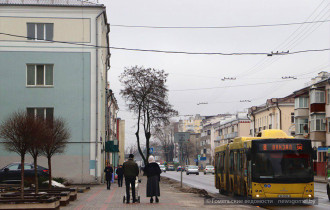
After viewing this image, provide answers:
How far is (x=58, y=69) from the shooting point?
3884cm

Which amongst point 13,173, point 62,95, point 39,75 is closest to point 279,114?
point 62,95

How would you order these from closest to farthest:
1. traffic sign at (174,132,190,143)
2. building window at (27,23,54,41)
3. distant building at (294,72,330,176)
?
traffic sign at (174,132,190,143)
building window at (27,23,54,41)
distant building at (294,72,330,176)

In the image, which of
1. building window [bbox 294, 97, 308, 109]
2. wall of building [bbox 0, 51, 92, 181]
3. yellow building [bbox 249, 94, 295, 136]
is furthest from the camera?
yellow building [bbox 249, 94, 295, 136]

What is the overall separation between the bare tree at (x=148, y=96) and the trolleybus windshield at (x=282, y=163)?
33306mm

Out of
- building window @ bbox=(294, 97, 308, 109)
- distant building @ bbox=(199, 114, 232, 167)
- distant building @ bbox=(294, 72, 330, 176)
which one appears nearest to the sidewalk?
distant building @ bbox=(294, 72, 330, 176)

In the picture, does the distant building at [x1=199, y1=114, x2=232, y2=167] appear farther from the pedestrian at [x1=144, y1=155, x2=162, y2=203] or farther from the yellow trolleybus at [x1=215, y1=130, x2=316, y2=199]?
the pedestrian at [x1=144, y1=155, x2=162, y2=203]

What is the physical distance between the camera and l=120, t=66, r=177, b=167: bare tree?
5416 cm

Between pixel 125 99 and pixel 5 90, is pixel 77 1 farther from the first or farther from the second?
pixel 125 99

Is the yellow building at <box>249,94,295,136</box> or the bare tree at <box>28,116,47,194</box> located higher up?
the yellow building at <box>249,94,295,136</box>

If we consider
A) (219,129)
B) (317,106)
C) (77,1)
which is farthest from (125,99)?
(219,129)

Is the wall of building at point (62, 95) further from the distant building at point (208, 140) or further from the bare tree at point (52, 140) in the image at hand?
the distant building at point (208, 140)

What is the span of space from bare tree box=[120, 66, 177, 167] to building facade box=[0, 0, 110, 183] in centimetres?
1554

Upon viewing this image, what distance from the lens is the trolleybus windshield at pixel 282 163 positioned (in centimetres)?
2022

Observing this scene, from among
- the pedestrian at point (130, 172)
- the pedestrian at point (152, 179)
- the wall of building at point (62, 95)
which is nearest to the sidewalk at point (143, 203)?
the pedestrian at point (152, 179)
